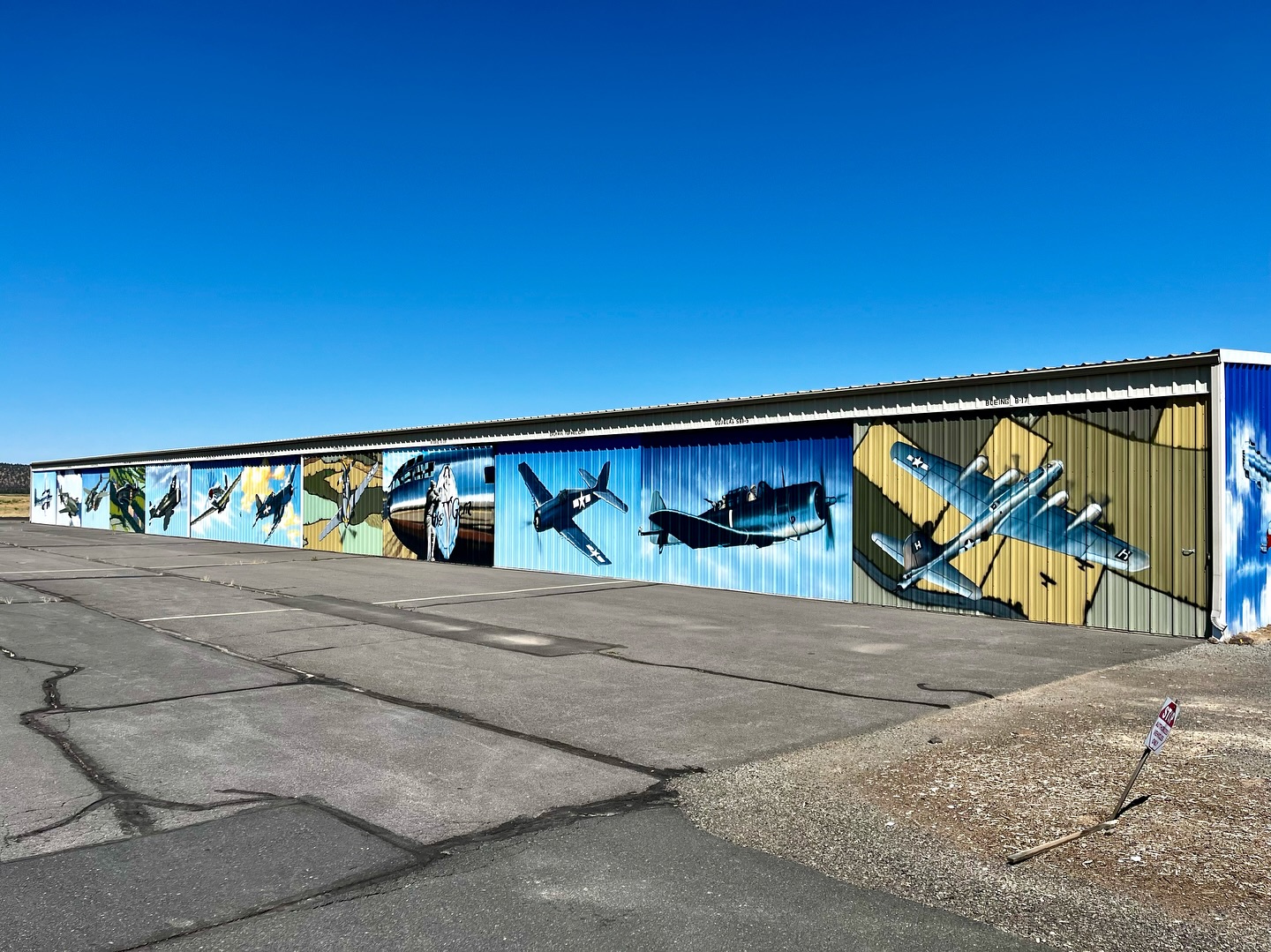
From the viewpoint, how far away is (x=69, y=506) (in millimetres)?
59219

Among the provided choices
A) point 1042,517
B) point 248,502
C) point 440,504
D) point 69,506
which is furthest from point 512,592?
point 69,506

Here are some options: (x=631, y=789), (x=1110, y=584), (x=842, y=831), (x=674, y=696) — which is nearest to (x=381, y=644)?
(x=674, y=696)

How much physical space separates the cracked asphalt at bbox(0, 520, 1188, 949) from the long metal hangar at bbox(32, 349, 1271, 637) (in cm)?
117

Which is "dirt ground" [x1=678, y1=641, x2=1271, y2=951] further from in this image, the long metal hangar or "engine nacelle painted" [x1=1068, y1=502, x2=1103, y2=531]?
"engine nacelle painted" [x1=1068, y1=502, x2=1103, y2=531]

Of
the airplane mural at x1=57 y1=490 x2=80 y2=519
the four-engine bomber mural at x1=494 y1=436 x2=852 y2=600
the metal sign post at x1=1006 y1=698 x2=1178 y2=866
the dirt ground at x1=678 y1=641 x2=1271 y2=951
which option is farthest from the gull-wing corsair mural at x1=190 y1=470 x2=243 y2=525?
the metal sign post at x1=1006 y1=698 x2=1178 y2=866

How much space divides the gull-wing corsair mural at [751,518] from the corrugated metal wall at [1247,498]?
6.91m

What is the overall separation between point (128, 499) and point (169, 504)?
595 centimetres

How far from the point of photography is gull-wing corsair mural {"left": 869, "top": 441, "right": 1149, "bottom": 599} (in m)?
14.6

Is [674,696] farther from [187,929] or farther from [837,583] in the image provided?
[837,583]

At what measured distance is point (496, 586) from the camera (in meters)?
21.0

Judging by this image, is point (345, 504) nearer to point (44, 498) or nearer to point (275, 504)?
point (275, 504)

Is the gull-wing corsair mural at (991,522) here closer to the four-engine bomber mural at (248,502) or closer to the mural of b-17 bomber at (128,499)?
the four-engine bomber mural at (248,502)

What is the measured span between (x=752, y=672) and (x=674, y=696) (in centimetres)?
166

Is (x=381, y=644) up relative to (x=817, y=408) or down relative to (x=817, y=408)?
down
